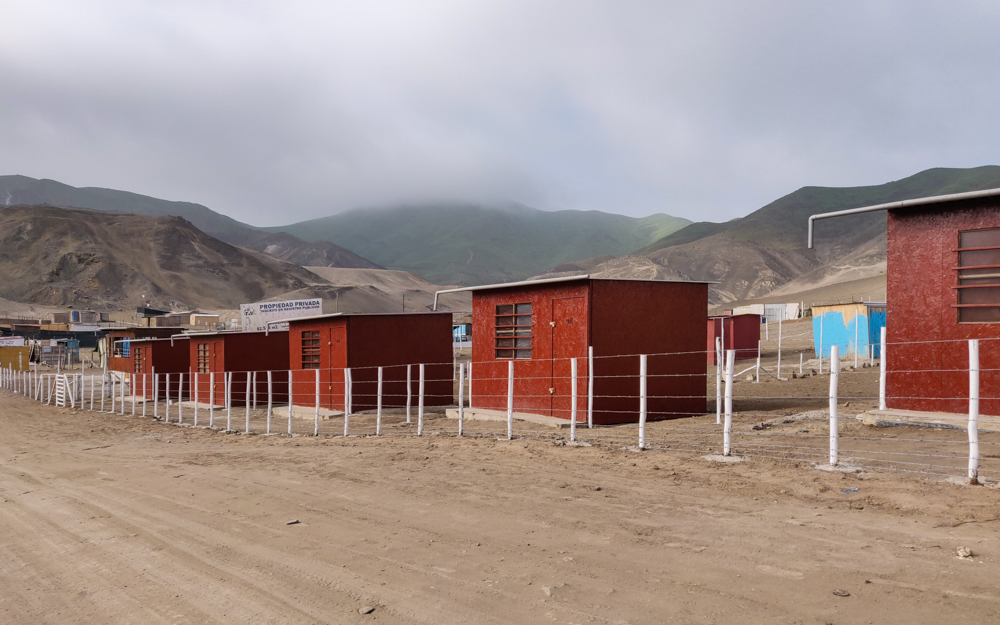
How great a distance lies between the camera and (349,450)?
11.3 meters

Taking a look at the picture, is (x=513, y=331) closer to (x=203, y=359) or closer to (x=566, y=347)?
(x=566, y=347)

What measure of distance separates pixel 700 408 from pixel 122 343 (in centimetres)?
3402

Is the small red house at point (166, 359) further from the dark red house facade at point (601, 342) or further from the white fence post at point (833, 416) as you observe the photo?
the white fence post at point (833, 416)

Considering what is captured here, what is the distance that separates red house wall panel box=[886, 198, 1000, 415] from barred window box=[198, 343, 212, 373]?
24.0 meters

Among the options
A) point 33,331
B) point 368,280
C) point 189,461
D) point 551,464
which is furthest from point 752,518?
point 368,280

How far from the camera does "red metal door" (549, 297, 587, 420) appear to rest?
14.4 meters

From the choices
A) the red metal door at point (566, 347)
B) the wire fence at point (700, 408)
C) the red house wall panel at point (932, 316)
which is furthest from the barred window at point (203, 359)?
the red house wall panel at point (932, 316)

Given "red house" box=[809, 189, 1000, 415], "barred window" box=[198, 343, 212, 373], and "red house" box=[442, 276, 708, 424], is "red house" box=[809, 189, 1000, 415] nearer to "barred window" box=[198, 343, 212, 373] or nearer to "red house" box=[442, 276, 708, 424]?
"red house" box=[442, 276, 708, 424]

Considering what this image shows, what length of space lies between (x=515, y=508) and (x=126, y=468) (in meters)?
7.11

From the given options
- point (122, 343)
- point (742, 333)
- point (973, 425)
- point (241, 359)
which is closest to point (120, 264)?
point (122, 343)

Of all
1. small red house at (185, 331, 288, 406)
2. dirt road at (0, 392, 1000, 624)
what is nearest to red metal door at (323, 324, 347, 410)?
small red house at (185, 331, 288, 406)

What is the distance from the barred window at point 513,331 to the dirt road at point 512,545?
256 inches

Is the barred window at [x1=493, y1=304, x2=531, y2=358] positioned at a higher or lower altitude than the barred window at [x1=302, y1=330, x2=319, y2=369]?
higher

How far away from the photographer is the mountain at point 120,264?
315ft
